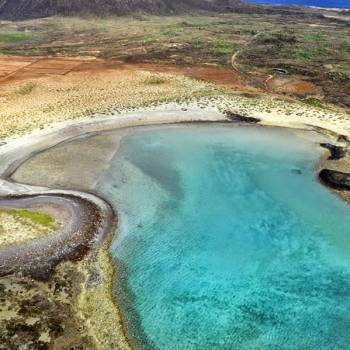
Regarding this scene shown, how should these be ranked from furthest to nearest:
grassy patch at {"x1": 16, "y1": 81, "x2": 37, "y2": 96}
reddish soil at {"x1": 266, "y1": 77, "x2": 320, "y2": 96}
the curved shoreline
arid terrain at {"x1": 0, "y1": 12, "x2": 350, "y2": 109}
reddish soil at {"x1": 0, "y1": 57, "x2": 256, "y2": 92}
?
arid terrain at {"x1": 0, "y1": 12, "x2": 350, "y2": 109}
reddish soil at {"x1": 0, "y1": 57, "x2": 256, "y2": 92}
reddish soil at {"x1": 266, "y1": 77, "x2": 320, "y2": 96}
grassy patch at {"x1": 16, "y1": 81, "x2": 37, "y2": 96}
the curved shoreline

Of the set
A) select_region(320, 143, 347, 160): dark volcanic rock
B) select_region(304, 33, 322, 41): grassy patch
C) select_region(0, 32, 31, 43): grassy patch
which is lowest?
select_region(0, 32, 31, 43): grassy patch

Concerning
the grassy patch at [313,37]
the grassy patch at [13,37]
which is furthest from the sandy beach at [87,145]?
the grassy patch at [313,37]

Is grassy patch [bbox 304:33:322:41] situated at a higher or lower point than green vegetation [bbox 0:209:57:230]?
lower

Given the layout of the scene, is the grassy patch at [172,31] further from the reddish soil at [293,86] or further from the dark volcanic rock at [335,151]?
the dark volcanic rock at [335,151]

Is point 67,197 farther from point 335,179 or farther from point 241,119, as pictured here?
point 241,119

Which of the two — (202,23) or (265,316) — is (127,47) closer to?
(202,23)

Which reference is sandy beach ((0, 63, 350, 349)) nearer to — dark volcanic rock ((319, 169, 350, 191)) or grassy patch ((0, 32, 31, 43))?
dark volcanic rock ((319, 169, 350, 191))

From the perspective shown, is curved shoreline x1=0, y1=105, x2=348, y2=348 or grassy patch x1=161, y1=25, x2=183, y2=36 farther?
grassy patch x1=161, y1=25, x2=183, y2=36

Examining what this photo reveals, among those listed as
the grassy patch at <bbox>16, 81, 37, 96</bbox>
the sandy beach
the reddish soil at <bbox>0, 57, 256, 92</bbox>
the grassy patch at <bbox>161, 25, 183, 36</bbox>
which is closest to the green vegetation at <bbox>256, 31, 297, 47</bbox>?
the grassy patch at <bbox>161, 25, 183, 36</bbox>

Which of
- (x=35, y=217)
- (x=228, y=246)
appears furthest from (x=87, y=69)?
(x=228, y=246)
